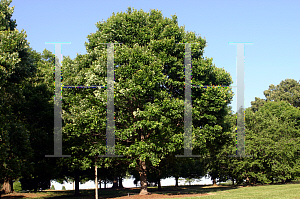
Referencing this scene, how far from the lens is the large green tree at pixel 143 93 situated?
25.2 meters

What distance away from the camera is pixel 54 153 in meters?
30.2

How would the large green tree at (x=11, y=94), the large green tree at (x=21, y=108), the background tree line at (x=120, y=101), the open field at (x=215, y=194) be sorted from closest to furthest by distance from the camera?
the large green tree at (x=11, y=94) → the large green tree at (x=21, y=108) → the background tree line at (x=120, y=101) → the open field at (x=215, y=194)

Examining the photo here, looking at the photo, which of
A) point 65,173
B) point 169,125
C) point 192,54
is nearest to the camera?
point 169,125

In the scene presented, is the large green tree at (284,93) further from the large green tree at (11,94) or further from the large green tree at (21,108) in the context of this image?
the large green tree at (11,94)

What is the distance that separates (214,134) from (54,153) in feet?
53.4

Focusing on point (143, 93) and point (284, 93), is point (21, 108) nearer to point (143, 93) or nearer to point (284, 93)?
point (143, 93)

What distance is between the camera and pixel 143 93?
2525 centimetres

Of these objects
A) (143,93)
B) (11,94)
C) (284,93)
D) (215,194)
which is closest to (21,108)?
(11,94)

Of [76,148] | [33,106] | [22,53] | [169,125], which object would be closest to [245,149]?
[169,125]

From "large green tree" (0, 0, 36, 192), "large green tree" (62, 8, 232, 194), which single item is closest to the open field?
"large green tree" (62, 8, 232, 194)

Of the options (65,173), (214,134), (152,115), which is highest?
(152,115)

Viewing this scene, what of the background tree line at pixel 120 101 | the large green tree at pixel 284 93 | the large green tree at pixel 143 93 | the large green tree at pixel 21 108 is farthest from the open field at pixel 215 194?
the large green tree at pixel 284 93

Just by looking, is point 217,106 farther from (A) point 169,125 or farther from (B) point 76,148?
(B) point 76,148

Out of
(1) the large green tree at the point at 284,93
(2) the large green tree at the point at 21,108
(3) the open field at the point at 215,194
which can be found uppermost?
(1) the large green tree at the point at 284,93
